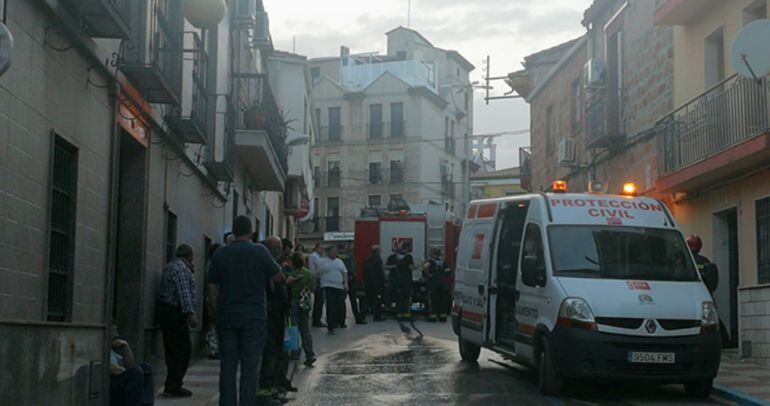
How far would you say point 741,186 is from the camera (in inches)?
653

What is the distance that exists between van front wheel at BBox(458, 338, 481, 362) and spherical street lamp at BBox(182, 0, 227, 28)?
5678 mm

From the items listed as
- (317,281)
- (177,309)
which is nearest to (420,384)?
(177,309)

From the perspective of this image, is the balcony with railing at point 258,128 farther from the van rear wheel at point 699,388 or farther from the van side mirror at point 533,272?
the van rear wheel at point 699,388

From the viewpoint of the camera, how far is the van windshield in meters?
11.6

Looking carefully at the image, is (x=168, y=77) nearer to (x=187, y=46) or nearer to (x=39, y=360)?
(x=187, y=46)

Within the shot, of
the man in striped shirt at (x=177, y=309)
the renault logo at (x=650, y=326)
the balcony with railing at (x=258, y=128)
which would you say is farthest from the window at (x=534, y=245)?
the balcony with railing at (x=258, y=128)

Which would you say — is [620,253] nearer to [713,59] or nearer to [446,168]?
[713,59]

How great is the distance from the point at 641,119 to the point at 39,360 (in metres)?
17.7

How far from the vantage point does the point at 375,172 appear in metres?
69.9

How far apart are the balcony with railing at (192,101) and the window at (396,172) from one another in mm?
52093

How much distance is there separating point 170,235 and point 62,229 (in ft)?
18.7

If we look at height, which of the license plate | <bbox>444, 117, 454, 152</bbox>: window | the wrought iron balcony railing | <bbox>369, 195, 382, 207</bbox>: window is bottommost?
the license plate

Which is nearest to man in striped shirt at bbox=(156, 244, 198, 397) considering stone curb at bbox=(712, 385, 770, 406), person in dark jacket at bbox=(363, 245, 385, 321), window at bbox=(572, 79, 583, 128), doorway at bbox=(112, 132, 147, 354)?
doorway at bbox=(112, 132, 147, 354)

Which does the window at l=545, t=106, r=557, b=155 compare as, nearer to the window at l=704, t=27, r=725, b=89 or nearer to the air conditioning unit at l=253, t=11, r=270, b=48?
the air conditioning unit at l=253, t=11, r=270, b=48
